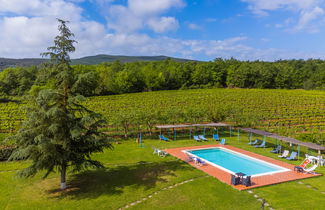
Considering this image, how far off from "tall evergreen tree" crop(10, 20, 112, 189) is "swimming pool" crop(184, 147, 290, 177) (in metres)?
9.31

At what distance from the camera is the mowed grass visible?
10102mm

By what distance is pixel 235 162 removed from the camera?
17.5 metres

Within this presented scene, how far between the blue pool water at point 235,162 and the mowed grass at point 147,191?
9.23ft

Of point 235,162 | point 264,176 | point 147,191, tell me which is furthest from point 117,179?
point 235,162

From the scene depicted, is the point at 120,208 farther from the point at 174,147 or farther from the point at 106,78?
the point at 106,78

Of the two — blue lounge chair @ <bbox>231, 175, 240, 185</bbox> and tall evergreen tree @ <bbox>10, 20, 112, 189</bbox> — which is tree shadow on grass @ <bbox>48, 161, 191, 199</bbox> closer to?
tall evergreen tree @ <bbox>10, 20, 112, 189</bbox>

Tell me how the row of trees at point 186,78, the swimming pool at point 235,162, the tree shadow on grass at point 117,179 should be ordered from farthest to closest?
the row of trees at point 186,78 < the swimming pool at point 235,162 < the tree shadow on grass at point 117,179

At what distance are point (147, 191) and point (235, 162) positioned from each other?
8.75 metres

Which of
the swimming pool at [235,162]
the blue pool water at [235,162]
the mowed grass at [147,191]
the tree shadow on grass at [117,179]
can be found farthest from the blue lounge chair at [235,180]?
the tree shadow on grass at [117,179]

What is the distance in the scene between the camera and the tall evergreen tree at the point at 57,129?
10.1 m

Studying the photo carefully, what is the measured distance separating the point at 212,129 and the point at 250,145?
573 centimetres

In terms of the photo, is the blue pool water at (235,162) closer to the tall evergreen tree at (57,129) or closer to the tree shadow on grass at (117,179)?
the tree shadow on grass at (117,179)

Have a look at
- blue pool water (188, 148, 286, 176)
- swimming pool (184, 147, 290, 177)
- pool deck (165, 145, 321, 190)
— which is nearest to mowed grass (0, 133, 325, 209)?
pool deck (165, 145, 321, 190)

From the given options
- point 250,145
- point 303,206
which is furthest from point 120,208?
point 250,145
